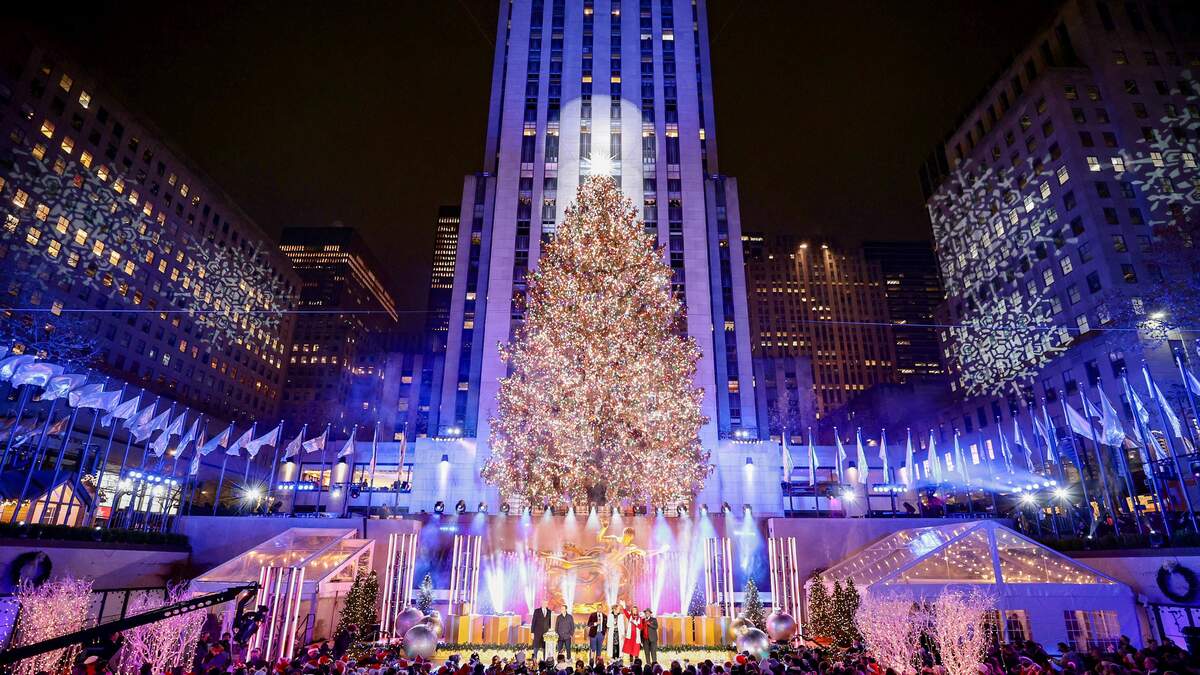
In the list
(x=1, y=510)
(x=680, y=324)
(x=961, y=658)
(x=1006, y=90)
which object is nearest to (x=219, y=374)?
(x=1, y=510)

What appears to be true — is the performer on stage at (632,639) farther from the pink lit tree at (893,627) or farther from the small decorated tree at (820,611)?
the pink lit tree at (893,627)

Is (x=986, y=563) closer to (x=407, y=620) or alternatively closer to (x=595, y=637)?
(x=595, y=637)

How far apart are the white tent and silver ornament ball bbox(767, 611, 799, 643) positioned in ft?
9.53

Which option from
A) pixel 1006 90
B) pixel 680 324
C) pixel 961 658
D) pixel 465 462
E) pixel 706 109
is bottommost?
pixel 961 658

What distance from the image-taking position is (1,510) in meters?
33.9

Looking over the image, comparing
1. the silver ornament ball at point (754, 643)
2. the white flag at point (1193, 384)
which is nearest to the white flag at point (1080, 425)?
the white flag at point (1193, 384)

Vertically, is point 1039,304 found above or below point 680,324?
above

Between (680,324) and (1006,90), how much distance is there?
43.7 meters

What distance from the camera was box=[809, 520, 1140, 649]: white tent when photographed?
1739 centimetres

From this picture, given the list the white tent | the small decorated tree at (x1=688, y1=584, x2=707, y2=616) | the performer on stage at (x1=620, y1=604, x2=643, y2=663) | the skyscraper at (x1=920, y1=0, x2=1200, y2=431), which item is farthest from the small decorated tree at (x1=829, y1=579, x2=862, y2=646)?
the skyscraper at (x1=920, y1=0, x2=1200, y2=431)

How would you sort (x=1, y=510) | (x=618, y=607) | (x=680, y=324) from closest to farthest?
(x=618, y=607)
(x=1, y=510)
(x=680, y=324)

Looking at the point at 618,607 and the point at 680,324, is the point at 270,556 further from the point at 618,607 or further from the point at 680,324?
the point at 680,324

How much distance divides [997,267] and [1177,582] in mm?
45888

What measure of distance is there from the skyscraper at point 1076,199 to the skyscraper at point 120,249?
6498cm
